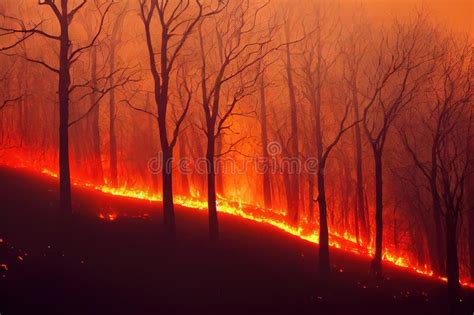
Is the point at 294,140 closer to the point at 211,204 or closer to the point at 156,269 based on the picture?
the point at 211,204

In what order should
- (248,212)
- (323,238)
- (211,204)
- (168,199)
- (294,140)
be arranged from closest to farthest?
1. (168,199)
2. (211,204)
3. (323,238)
4. (248,212)
5. (294,140)

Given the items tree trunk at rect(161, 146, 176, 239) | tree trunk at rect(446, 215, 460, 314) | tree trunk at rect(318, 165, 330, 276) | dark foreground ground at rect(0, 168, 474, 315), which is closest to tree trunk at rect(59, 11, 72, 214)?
dark foreground ground at rect(0, 168, 474, 315)

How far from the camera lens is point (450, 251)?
22.1 m

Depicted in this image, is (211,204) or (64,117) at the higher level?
(64,117)

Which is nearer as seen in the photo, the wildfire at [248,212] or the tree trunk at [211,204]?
the tree trunk at [211,204]

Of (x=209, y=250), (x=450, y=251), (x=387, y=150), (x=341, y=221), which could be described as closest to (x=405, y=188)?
(x=387, y=150)

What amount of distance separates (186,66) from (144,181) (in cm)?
1312

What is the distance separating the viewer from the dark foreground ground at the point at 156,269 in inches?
513

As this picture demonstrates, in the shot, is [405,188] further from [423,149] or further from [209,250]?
[209,250]

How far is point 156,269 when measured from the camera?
1590cm

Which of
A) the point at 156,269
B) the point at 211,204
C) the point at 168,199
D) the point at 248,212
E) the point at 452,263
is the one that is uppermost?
the point at 168,199

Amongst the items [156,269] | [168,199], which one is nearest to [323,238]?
[168,199]

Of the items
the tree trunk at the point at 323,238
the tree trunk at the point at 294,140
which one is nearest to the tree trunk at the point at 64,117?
the tree trunk at the point at 323,238

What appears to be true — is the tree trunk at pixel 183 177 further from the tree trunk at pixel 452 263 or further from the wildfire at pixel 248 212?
the tree trunk at pixel 452 263
